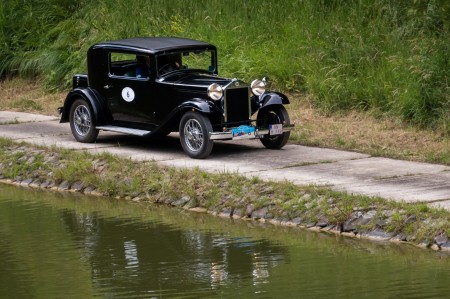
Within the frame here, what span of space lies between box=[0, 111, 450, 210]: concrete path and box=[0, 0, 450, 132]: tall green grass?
2.03 m

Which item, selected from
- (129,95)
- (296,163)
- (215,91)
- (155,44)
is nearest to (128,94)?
(129,95)

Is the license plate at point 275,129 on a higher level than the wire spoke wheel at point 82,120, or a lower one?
lower

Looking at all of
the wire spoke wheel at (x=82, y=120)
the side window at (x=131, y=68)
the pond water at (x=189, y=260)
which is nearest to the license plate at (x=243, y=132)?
the side window at (x=131, y=68)

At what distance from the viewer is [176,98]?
613 inches

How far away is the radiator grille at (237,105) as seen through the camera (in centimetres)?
1528

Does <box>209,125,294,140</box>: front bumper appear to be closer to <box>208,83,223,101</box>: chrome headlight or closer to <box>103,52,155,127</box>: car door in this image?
<box>208,83,223,101</box>: chrome headlight

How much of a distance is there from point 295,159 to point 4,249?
4.56m

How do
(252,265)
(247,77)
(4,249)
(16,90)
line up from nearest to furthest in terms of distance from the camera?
(252,265)
(4,249)
(247,77)
(16,90)

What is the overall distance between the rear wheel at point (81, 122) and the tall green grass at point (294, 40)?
3344 mm

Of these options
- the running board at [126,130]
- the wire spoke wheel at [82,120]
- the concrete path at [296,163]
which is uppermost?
the wire spoke wheel at [82,120]

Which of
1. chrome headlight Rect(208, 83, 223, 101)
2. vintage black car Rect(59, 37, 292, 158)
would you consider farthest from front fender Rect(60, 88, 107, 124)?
chrome headlight Rect(208, 83, 223, 101)

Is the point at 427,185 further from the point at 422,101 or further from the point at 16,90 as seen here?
the point at 16,90

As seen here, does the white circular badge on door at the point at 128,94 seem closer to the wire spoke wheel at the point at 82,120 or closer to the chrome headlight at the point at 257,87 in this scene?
the wire spoke wheel at the point at 82,120

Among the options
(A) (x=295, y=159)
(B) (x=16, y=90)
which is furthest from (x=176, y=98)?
(B) (x=16, y=90)
